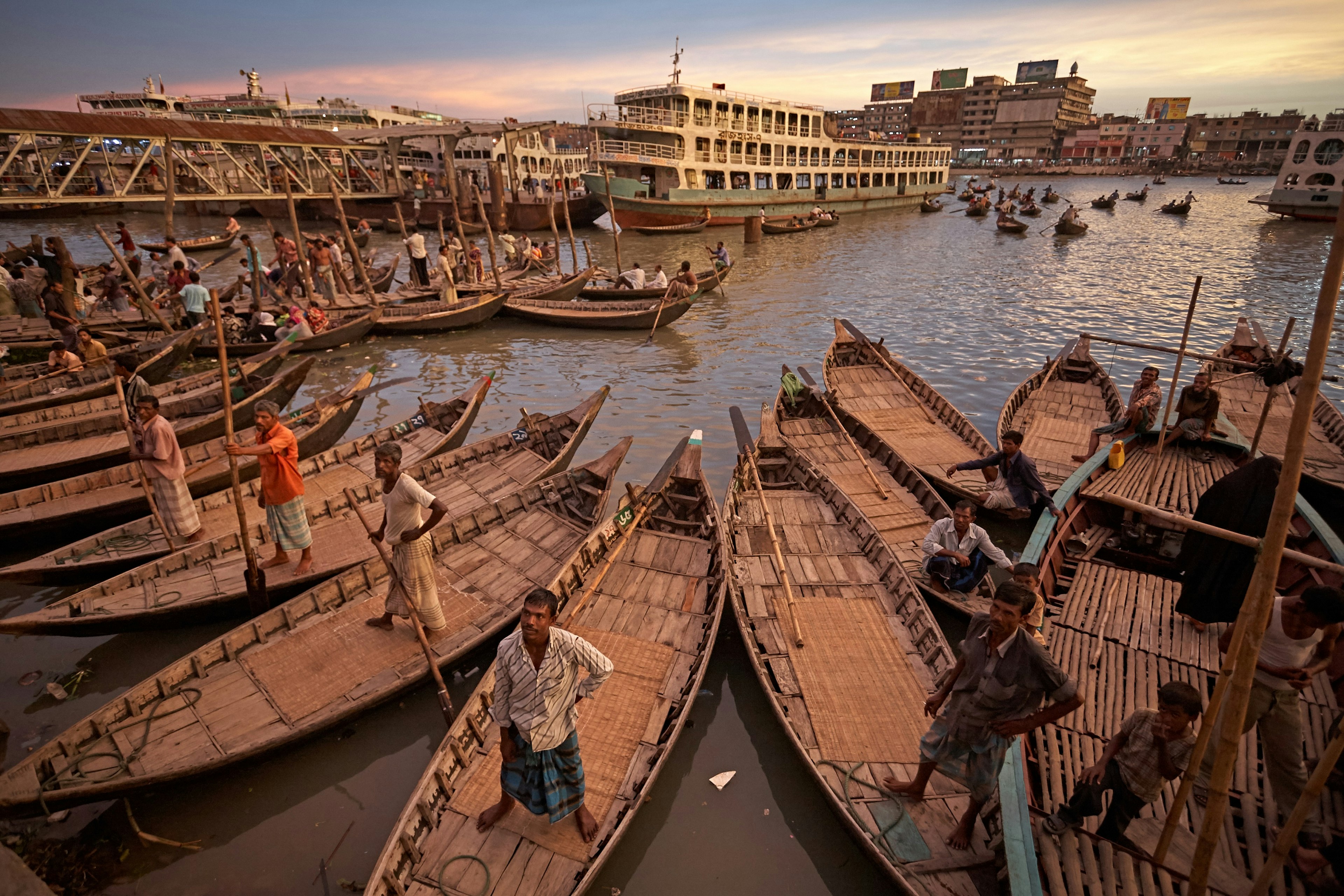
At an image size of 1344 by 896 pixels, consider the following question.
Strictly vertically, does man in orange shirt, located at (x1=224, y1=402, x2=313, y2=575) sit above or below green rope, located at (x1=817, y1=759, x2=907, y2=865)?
above

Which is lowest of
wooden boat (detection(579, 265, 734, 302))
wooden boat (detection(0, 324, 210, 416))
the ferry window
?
wooden boat (detection(579, 265, 734, 302))

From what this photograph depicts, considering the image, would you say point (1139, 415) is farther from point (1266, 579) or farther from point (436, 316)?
point (436, 316)

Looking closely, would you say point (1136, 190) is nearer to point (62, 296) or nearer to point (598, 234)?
point (598, 234)

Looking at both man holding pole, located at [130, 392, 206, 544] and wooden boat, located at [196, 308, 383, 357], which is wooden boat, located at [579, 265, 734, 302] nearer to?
wooden boat, located at [196, 308, 383, 357]

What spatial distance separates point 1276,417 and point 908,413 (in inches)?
230

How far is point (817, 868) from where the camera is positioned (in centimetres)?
476

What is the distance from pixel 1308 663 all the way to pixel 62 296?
69.2 feet

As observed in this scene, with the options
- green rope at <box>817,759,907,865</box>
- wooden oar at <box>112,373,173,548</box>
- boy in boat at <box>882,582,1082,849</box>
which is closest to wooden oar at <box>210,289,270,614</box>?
wooden oar at <box>112,373,173,548</box>

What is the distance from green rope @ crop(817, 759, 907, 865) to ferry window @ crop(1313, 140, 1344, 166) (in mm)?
53906

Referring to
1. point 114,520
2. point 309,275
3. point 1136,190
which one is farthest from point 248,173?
point 1136,190

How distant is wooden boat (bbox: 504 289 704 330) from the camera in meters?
17.8

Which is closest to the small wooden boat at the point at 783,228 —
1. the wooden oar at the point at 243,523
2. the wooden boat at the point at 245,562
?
the wooden boat at the point at 245,562

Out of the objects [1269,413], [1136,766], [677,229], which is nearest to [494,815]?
[1136,766]

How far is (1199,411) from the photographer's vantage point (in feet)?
28.4
